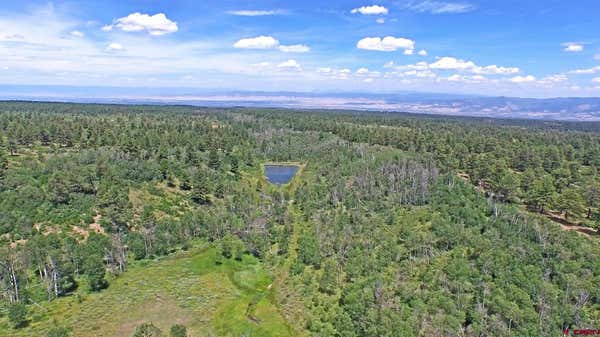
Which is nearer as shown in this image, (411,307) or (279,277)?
(411,307)

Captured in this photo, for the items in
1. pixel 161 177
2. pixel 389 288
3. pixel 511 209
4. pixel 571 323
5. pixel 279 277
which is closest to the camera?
pixel 571 323

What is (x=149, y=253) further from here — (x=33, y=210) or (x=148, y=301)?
(x=33, y=210)

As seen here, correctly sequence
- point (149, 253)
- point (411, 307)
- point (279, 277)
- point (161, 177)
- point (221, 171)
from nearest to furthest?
1. point (411, 307)
2. point (279, 277)
3. point (149, 253)
4. point (161, 177)
5. point (221, 171)

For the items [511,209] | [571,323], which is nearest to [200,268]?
Result: [571,323]

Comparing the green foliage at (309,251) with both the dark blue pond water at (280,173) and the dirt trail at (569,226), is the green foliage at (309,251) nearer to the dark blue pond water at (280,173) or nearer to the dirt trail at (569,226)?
the dirt trail at (569,226)

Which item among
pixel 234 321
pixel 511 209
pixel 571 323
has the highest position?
pixel 511 209

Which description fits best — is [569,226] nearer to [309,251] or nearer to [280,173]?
[309,251]

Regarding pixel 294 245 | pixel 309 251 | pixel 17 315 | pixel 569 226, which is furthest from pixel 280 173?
pixel 17 315
